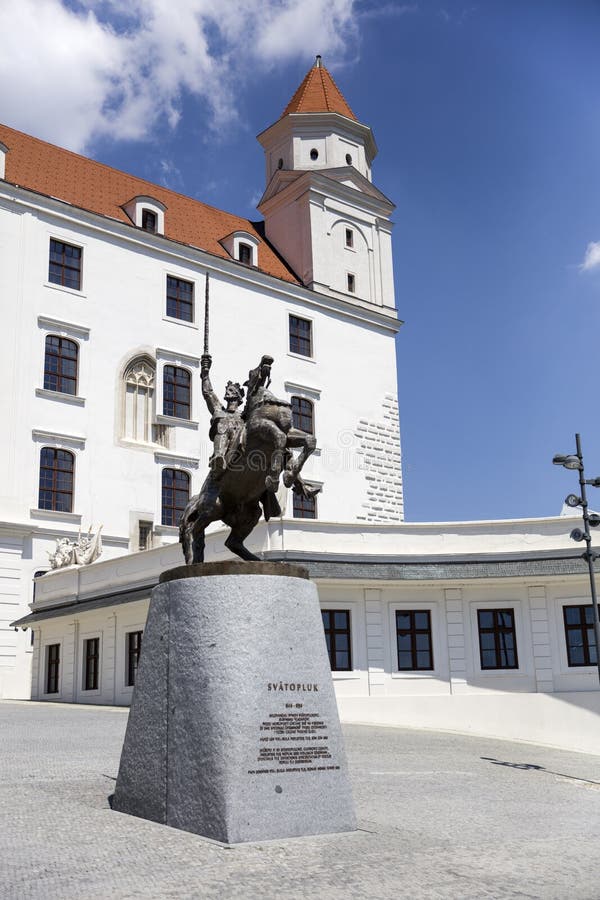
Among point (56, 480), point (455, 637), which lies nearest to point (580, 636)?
point (455, 637)

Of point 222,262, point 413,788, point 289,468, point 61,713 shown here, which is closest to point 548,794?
point 413,788

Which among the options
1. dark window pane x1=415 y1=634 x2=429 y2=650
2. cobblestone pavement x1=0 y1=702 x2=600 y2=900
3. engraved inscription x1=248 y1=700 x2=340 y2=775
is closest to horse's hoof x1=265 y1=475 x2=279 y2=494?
engraved inscription x1=248 y1=700 x2=340 y2=775

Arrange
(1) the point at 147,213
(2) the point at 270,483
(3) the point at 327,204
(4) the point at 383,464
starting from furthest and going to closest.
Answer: (3) the point at 327,204 → (4) the point at 383,464 → (1) the point at 147,213 → (2) the point at 270,483

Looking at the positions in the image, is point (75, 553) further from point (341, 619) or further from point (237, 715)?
point (237, 715)

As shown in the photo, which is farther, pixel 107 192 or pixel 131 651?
pixel 107 192

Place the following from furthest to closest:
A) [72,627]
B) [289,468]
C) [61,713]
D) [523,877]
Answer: [72,627]
[61,713]
[289,468]
[523,877]

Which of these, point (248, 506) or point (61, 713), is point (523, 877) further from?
point (61, 713)

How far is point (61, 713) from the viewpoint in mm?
21656

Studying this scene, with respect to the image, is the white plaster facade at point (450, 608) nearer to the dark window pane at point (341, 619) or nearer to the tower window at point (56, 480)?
the dark window pane at point (341, 619)

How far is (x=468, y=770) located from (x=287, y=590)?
265 inches

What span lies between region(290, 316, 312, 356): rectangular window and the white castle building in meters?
0.10

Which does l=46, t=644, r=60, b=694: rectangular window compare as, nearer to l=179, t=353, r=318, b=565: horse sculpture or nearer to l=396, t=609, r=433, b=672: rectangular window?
l=396, t=609, r=433, b=672: rectangular window

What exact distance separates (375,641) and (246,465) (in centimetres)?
1671

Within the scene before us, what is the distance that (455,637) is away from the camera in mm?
26109
